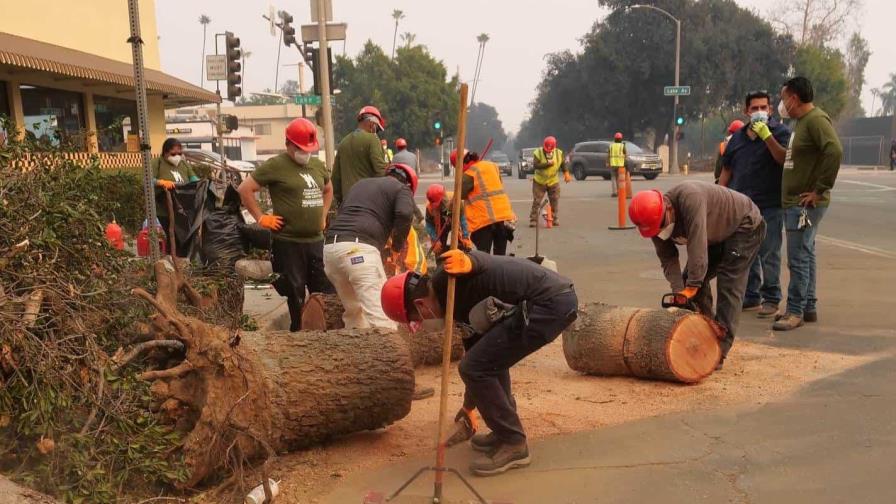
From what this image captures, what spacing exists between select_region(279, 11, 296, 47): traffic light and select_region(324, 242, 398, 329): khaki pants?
1570 centimetres

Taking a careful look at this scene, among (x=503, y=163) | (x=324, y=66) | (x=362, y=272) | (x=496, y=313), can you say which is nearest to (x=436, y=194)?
(x=362, y=272)

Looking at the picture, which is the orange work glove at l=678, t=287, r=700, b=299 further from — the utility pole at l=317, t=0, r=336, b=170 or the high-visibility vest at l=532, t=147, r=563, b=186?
the utility pole at l=317, t=0, r=336, b=170

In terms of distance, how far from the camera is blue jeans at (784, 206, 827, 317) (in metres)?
6.58

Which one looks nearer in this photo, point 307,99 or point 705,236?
point 705,236

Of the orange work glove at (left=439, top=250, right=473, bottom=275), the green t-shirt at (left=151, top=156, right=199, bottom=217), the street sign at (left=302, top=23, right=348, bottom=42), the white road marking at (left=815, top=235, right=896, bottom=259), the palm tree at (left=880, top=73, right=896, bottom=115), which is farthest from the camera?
the palm tree at (left=880, top=73, right=896, bottom=115)

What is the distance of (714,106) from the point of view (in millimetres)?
49469

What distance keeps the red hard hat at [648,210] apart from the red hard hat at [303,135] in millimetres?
A: 2291

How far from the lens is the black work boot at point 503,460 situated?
159 inches

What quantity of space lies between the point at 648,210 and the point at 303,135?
247 centimetres

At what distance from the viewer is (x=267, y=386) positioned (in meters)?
4.08

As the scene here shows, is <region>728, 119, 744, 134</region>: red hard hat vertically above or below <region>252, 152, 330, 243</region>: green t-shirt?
above

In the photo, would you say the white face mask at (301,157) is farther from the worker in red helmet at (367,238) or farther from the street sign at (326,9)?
the street sign at (326,9)

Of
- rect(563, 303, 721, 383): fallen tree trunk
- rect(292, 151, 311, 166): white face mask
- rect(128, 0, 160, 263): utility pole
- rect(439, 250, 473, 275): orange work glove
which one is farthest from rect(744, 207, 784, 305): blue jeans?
rect(128, 0, 160, 263): utility pole

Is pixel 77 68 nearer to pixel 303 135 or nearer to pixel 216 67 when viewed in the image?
pixel 216 67
